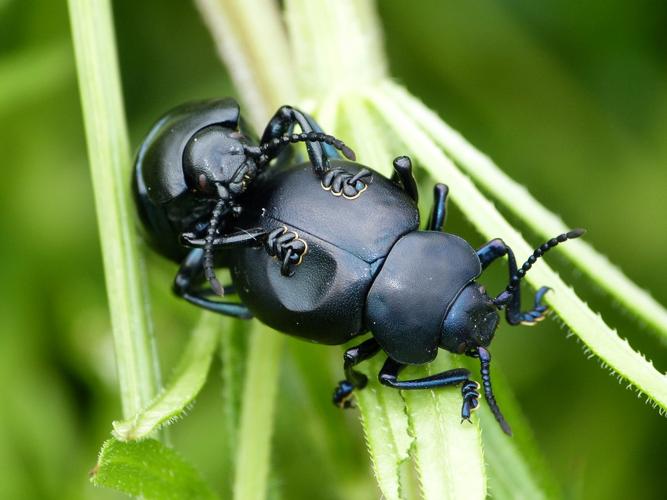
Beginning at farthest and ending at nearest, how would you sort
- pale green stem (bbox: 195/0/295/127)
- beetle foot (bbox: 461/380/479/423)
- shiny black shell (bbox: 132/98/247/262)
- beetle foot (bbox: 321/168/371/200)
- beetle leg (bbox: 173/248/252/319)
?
pale green stem (bbox: 195/0/295/127), beetle leg (bbox: 173/248/252/319), shiny black shell (bbox: 132/98/247/262), beetle foot (bbox: 321/168/371/200), beetle foot (bbox: 461/380/479/423)

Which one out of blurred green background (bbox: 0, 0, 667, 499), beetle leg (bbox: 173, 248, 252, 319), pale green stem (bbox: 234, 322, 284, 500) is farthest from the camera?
Result: blurred green background (bbox: 0, 0, 667, 499)

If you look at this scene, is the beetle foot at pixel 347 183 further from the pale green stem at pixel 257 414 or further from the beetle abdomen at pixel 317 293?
the pale green stem at pixel 257 414

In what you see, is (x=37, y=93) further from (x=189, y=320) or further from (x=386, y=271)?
(x=386, y=271)

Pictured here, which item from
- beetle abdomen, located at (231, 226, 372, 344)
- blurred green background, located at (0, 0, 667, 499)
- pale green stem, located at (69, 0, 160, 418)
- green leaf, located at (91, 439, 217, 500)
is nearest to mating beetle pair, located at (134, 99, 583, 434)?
beetle abdomen, located at (231, 226, 372, 344)

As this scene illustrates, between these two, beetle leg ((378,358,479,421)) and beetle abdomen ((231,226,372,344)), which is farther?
beetle abdomen ((231,226,372,344))

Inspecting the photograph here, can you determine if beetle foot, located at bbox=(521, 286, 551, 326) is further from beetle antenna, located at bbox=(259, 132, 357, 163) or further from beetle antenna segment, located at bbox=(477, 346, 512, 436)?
beetle antenna, located at bbox=(259, 132, 357, 163)

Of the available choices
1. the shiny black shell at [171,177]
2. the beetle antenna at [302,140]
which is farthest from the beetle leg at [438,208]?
the shiny black shell at [171,177]

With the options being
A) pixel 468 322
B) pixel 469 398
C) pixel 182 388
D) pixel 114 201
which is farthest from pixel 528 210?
pixel 114 201

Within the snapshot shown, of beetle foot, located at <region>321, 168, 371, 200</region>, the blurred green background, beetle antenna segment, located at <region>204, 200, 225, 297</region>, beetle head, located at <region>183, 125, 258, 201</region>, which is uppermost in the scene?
beetle head, located at <region>183, 125, 258, 201</region>
